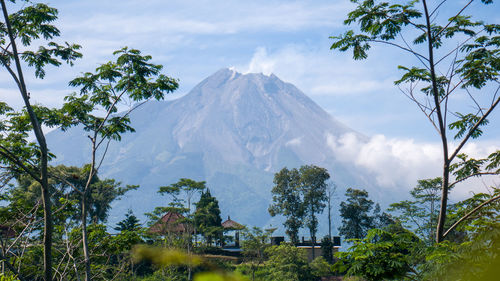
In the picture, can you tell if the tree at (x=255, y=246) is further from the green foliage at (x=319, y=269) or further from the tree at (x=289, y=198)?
the tree at (x=289, y=198)

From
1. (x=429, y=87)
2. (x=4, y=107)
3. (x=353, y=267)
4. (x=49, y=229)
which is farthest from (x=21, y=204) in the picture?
(x=429, y=87)

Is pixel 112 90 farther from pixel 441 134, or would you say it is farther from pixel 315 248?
Answer: pixel 315 248

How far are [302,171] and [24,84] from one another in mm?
35066

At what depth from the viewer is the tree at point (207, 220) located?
29.0 metres

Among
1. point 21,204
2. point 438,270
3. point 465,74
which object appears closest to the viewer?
point 438,270

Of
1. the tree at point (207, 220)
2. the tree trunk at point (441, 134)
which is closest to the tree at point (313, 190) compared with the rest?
the tree at point (207, 220)

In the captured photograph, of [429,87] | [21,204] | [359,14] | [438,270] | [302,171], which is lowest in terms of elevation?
[438,270]

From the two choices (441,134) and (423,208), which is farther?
(423,208)

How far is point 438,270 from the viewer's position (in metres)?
4.19

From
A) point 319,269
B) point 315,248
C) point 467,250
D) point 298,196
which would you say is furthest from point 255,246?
point 467,250

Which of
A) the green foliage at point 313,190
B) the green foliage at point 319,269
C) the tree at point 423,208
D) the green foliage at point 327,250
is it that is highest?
the green foliage at point 313,190

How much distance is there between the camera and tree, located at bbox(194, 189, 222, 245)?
29.0m

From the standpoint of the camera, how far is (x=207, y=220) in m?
33.0

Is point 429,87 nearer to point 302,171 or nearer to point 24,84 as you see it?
point 24,84
